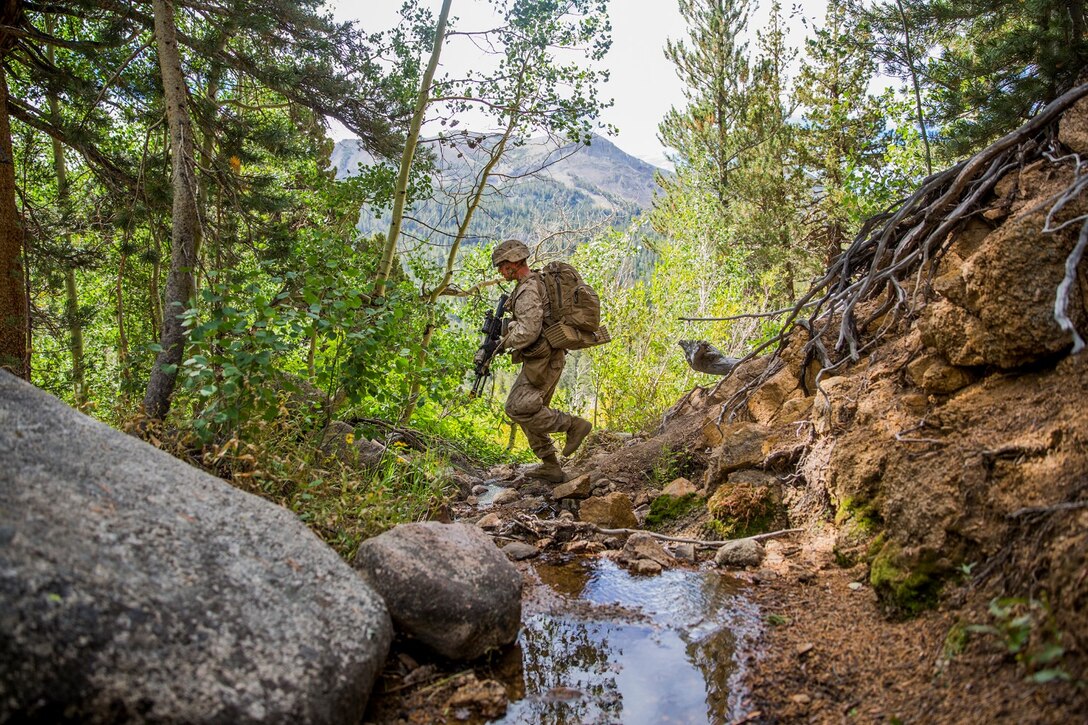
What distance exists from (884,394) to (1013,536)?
143 centimetres

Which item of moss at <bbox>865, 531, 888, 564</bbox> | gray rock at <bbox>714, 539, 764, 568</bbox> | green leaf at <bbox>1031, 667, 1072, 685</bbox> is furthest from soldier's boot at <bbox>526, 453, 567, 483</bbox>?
green leaf at <bbox>1031, 667, 1072, 685</bbox>

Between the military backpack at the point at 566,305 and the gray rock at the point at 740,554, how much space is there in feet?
9.25

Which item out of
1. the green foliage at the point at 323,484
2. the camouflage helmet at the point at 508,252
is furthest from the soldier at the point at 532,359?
the green foliage at the point at 323,484

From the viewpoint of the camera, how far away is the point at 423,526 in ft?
10.2

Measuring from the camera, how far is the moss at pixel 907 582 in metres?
2.51

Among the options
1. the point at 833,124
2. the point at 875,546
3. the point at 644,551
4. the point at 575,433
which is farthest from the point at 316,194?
the point at 833,124

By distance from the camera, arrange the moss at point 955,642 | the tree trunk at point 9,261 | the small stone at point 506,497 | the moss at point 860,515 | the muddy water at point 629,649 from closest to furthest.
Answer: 1. the moss at point 955,642
2. the muddy water at point 629,649
3. the moss at point 860,515
4. the tree trunk at point 9,261
5. the small stone at point 506,497

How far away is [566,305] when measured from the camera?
6176mm

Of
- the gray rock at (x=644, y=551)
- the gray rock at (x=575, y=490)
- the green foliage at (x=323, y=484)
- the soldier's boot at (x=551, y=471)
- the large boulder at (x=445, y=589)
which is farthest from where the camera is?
the soldier's boot at (x=551, y=471)

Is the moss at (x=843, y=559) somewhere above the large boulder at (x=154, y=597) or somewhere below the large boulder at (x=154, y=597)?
below

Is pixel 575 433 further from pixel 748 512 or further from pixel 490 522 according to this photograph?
pixel 748 512

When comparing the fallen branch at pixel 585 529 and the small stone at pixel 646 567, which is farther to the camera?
the fallen branch at pixel 585 529

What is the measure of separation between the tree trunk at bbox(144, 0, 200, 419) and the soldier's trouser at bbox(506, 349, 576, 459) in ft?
9.72

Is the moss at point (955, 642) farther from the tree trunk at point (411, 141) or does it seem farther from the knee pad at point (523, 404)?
the tree trunk at point (411, 141)
